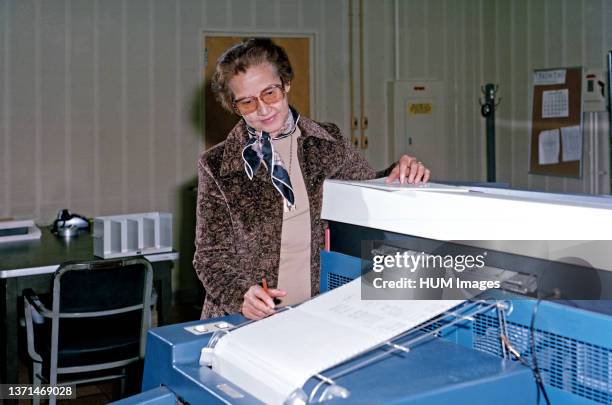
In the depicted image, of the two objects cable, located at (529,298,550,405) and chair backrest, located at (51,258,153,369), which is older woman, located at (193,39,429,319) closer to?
cable, located at (529,298,550,405)

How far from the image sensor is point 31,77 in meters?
5.04

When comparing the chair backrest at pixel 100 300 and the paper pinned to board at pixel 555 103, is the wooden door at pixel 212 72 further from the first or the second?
the chair backrest at pixel 100 300

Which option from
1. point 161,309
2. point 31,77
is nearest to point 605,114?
point 161,309

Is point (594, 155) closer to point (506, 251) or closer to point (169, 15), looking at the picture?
point (169, 15)

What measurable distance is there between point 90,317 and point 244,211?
1.71 m

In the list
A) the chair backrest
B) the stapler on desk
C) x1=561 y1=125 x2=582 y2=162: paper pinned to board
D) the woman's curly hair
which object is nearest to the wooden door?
the stapler on desk

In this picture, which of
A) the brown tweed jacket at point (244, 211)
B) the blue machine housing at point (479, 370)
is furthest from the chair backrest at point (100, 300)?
the blue machine housing at point (479, 370)

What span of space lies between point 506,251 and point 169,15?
4.61 m

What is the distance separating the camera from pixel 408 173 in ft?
5.49

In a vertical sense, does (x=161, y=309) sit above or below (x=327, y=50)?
below

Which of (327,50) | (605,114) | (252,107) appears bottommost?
(252,107)

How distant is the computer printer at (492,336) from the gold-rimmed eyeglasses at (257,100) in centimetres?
57

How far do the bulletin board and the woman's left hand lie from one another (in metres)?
4.12

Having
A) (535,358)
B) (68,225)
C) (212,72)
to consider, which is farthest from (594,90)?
(535,358)
